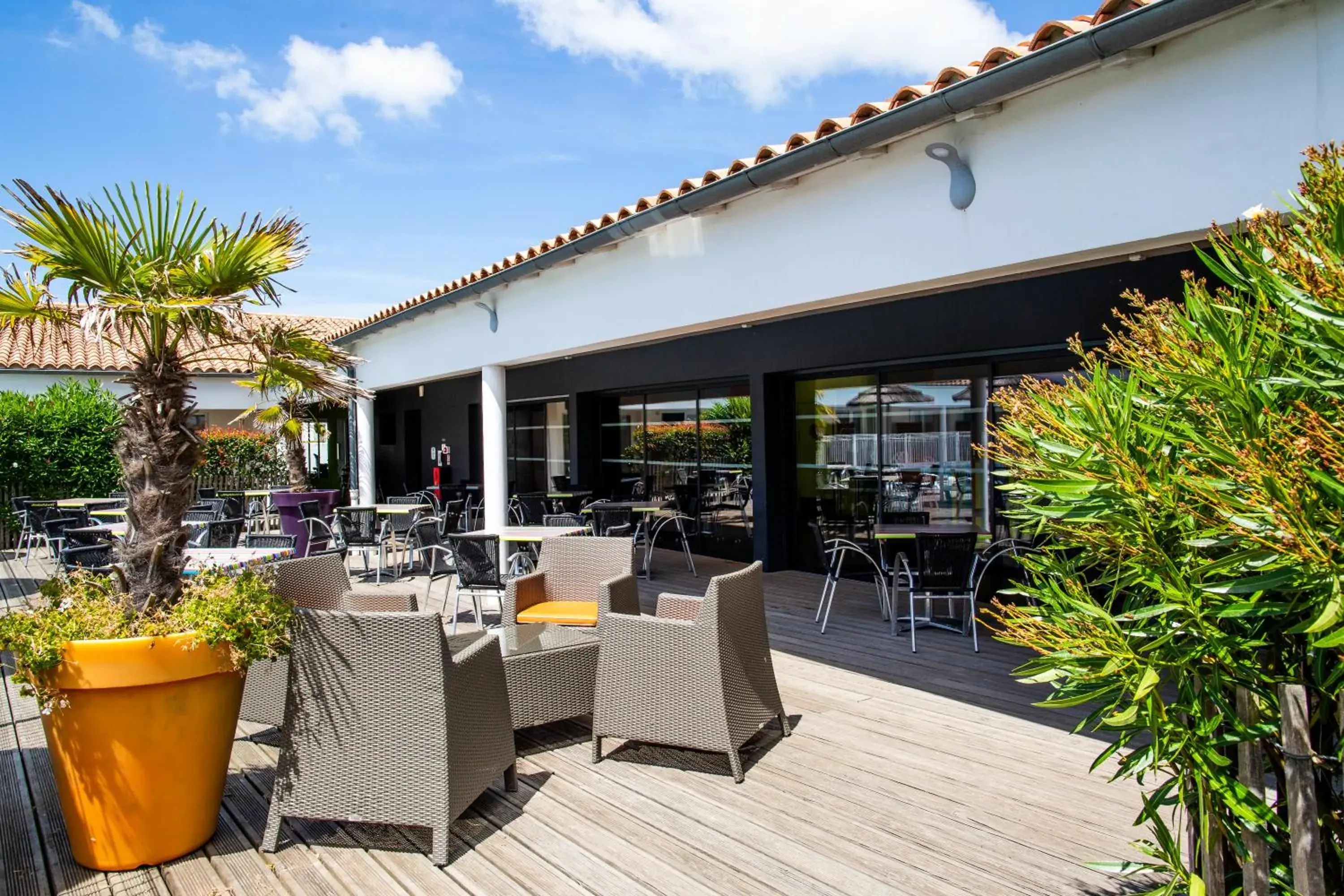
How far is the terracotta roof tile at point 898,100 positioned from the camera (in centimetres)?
352

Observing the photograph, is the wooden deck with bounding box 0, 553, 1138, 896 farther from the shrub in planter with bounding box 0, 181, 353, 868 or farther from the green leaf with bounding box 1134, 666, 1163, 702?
the green leaf with bounding box 1134, 666, 1163, 702

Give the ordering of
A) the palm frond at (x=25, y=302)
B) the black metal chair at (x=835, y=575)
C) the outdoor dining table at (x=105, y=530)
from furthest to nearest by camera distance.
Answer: the outdoor dining table at (x=105, y=530) → the black metal chair at (x=835, y=575) → the palm frond at (x=25, y=302)

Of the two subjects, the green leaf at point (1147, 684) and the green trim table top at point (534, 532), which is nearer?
the green leaf at point (1147, 684)

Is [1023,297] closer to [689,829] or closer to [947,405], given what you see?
[947,405]

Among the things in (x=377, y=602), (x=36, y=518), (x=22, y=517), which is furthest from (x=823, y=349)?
(x=22, y=517)

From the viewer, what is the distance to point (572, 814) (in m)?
3.34

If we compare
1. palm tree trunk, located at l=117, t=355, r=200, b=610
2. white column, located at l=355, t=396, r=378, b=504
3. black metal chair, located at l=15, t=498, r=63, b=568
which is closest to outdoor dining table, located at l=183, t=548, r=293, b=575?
palm tree trunk, located at l=117, t=355, r=200, b=610

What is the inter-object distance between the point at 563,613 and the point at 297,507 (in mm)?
7408

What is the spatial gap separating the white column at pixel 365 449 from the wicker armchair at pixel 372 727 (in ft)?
41.5

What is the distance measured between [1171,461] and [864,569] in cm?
721

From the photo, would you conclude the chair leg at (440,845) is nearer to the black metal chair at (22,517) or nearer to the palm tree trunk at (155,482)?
the palm tree trunk at (155,482)

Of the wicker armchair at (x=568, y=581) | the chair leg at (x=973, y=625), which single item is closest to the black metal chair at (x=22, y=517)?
the wicker armchair at (x=568, y=581)

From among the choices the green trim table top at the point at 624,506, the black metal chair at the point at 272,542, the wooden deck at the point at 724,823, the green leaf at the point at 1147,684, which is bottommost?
the wooden deck at the point at 724,823

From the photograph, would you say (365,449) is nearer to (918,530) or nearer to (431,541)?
(431,541)
